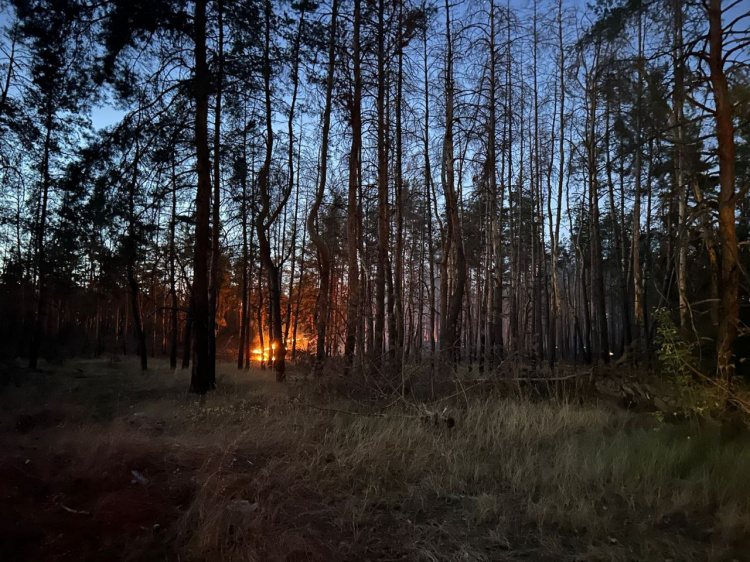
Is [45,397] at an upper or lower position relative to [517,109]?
lower

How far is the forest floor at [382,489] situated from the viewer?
2975 mm

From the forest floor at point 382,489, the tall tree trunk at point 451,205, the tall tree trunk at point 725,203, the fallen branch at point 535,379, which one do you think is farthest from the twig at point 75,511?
the tall tree trunk at point 451,205

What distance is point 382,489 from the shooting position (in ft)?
13.0

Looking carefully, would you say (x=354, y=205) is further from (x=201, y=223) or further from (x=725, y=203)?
(x=725, y=203)

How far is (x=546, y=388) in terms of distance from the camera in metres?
8.15

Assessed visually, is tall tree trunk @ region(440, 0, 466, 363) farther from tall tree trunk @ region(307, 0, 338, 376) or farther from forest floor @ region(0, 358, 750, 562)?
forest floor @ region(0, 358, 750, 562)

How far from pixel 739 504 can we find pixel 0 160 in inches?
581

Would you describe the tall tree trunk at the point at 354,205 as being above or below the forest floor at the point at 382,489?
above

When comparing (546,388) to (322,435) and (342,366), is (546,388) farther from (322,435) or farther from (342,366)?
(322,435)

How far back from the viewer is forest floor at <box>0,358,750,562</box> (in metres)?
2.97

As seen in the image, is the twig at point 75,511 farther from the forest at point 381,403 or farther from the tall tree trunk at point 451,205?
the tall tree trunk at point 451,205

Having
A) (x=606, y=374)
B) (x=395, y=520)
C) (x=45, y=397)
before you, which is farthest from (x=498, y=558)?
(x=45, y=397)

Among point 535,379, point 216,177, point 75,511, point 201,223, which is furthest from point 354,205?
point 75,511

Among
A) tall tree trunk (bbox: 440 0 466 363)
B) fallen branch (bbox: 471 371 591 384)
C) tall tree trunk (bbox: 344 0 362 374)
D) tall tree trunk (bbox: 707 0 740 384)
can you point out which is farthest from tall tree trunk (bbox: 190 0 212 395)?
tall tree trunk (bbox: 707 0 740 384)
